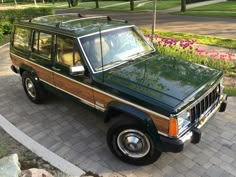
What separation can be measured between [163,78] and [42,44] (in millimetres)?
2791

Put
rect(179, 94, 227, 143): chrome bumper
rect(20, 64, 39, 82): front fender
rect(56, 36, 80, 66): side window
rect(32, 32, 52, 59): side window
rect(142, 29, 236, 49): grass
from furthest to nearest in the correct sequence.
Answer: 1. rect(142, 29, 236, 49): grass
2. rect(20, 64, 39, 82): front fender
3. rect(32, 32, 52, 59): side window
4. rect(56, 36, 80, 66): side window
5. rect(179, 94, 227, 143): chrome bumper

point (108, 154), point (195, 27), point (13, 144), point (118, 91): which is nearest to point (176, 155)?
point (108, 154)

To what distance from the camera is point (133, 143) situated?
4195mm

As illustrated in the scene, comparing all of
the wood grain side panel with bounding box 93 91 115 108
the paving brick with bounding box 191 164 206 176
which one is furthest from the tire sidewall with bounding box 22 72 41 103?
the paving brick with bounding box 191 164 206 176

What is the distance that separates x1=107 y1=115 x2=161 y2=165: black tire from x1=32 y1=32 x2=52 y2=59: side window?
2.20m

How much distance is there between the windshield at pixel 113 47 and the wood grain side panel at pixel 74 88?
458 millimetres

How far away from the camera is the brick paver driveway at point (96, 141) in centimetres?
418

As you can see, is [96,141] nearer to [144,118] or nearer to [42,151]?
[42,151]

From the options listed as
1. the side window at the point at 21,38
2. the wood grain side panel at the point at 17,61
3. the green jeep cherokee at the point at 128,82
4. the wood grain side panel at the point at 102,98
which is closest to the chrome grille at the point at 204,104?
the green jeep cherokee at the point at 128,82

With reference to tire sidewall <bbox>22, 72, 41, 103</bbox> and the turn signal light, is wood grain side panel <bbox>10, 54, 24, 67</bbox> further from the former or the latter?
the turn signal light

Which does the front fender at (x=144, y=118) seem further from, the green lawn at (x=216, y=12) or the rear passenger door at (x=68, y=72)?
the green lawn at (x=216, y=12)

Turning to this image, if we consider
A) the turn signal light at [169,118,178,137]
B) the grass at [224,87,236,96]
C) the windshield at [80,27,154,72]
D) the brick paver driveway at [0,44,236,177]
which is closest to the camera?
the turn signal light at [169,118,178,137]

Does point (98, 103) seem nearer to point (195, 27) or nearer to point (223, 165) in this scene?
point (223, 165)

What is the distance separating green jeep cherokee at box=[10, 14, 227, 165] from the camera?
376 cm
